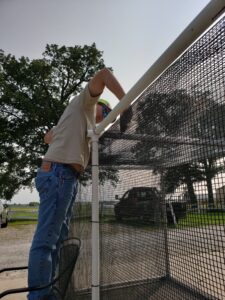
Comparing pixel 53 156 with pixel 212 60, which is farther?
pixel 53 156

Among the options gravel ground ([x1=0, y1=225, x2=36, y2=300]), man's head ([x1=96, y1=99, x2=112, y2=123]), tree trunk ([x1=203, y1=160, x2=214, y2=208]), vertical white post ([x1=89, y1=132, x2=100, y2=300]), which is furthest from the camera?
gravel ground ([x1=0, y1=225, x2=36, y2=300])

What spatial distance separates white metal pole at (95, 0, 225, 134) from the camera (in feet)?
3.28

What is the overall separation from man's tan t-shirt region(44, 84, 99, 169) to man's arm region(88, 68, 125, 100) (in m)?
0.06

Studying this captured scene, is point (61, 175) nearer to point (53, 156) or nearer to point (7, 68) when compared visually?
point (53, 156)

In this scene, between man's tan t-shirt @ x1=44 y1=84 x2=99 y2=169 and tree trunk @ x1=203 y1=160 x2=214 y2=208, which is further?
man's tan t-shirt @ x1=44 y1=84 x2=99 y2=169

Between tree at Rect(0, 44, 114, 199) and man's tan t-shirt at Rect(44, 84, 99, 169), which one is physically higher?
tree at Rect(0, 44, 114, 199)

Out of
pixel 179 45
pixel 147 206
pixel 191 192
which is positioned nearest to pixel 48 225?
pixel 147 206

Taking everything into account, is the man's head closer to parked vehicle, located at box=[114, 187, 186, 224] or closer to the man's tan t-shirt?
the man's tan t-shirt

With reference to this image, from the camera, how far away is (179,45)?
1183 millimetres

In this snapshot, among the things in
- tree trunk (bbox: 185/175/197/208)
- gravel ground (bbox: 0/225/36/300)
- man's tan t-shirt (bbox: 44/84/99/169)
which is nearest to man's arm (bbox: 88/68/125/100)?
man's tan t-shirt (bbox: 44/84/99/169)

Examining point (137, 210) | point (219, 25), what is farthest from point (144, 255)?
point (219, 25)

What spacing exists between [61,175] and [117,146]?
39 cm

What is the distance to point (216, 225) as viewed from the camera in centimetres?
132

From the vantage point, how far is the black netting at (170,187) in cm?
121
